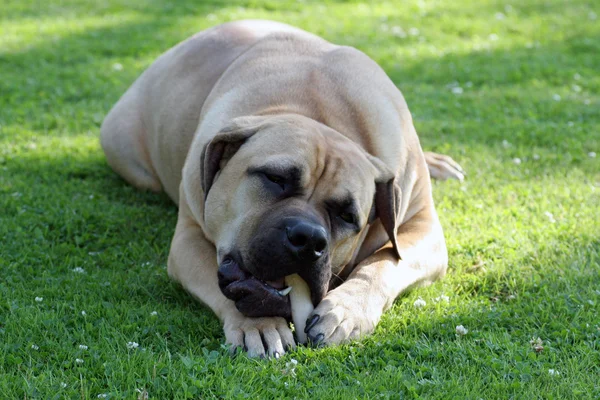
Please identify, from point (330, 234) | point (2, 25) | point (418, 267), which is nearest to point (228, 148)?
point (330, 234)

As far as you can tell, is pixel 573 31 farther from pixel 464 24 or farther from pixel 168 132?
pixel 168 132

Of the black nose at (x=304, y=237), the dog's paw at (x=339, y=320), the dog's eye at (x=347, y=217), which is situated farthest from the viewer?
the dog's eye at (x=347, y=217)

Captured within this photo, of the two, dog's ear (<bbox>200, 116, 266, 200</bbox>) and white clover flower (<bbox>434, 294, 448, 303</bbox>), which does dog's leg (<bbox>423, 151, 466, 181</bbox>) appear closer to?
white clover flower (<bbox>434, 294, 448, 303</bbox>)

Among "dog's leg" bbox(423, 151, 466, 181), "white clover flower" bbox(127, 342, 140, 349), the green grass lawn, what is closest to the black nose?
the green grass lawn

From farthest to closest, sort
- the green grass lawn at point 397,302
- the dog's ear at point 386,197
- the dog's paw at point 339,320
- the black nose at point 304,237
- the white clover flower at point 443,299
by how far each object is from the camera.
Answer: the white clover flower at point 443,299 → the dog's ear at point 386,197 → the dog's paw at point 339,320 → the black nose at point 304,237 → the green grass lawn at point 397,302

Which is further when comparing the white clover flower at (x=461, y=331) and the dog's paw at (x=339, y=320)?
the white clover flower at (x=461, y=331)

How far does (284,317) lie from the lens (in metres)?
3.52

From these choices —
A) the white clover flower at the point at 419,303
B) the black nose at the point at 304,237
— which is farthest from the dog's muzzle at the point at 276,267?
the white clover flower at the point at 419,303

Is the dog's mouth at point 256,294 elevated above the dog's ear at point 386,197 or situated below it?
below

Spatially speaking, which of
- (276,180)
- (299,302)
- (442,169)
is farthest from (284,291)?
(442,169)

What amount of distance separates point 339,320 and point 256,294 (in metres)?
0.37

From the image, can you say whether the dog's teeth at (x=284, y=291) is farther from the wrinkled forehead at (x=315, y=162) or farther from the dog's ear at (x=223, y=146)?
the dog's ear at (x=223, y=146)

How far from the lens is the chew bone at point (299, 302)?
3.50 metres

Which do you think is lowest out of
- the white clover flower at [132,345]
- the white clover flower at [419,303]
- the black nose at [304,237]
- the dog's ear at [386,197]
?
the white clover flower at [419,303]
